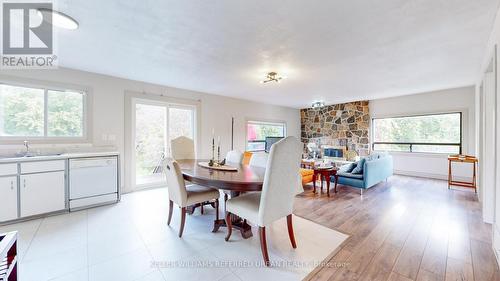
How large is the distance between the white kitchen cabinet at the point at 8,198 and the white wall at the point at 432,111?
7865mm

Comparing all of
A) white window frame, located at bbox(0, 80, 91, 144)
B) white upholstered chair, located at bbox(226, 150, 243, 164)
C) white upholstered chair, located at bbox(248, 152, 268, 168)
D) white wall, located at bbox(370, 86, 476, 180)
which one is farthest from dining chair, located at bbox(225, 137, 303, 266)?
white wall, located at bbox(370, 86, 476, 180)

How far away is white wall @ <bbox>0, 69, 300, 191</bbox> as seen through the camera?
3285 millimetres

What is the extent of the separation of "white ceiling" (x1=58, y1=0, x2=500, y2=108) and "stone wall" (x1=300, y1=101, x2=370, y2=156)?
8.10ft

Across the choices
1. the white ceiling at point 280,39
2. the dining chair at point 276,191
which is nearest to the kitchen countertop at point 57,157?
the white ceiling at point 280,39

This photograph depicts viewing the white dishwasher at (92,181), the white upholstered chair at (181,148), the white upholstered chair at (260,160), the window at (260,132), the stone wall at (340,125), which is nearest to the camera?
the white upholstered chair at (260,160)

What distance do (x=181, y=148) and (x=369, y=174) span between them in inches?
143

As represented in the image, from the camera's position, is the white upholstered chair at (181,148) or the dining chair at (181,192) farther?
the white upholstered chair at (181,148)

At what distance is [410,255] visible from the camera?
76.8 inches

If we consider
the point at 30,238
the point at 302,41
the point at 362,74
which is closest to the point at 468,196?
the point at 362,74

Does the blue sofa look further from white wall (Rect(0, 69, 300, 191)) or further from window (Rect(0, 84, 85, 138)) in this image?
window (Rect(0, 84, 85, 138))

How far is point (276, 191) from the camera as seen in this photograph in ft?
6.15

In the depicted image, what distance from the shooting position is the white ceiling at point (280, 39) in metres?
1.75

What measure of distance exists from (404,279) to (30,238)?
3750 mm

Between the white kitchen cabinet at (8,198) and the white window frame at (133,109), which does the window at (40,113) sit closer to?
the white window frame at (133,109)
